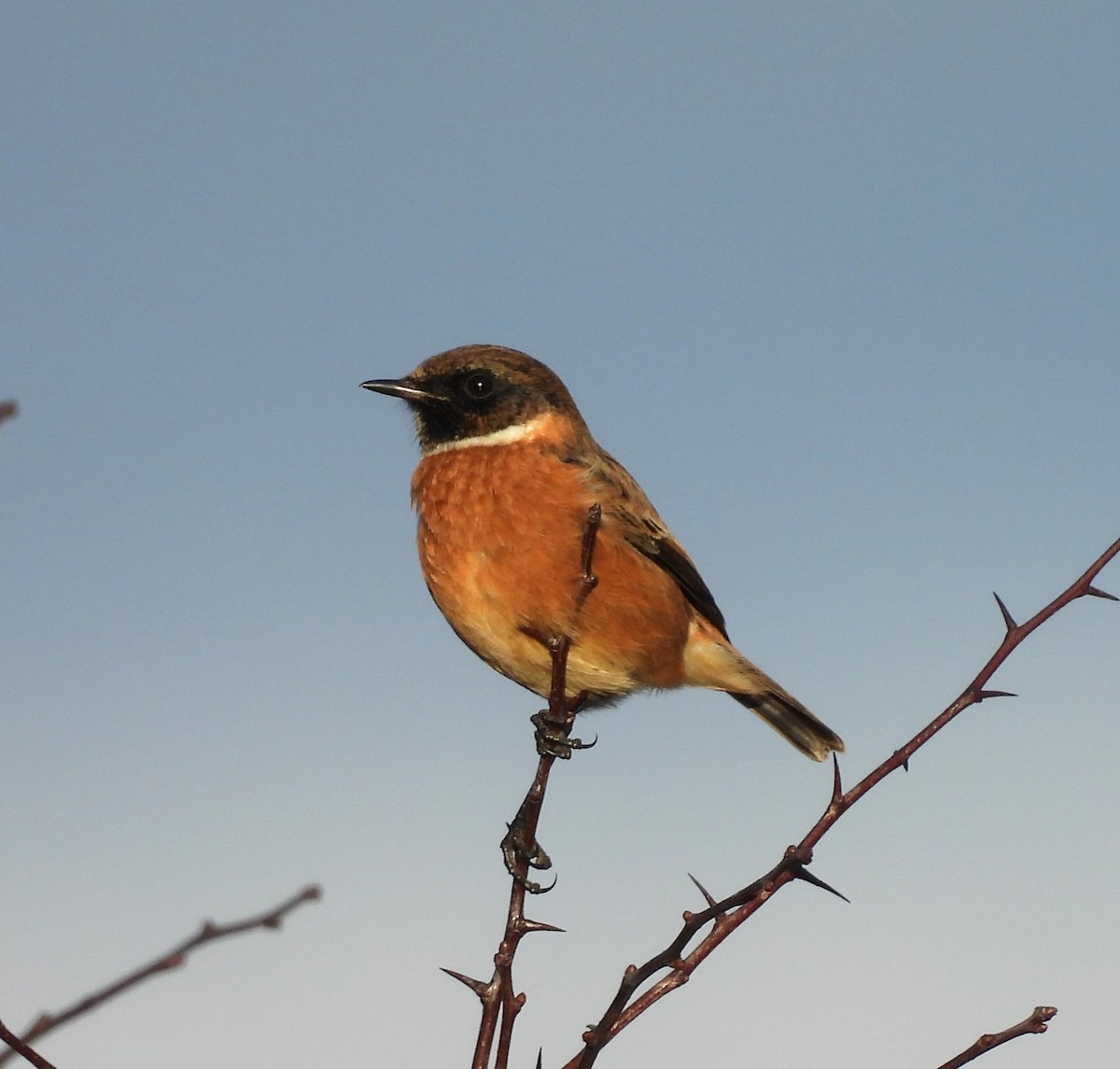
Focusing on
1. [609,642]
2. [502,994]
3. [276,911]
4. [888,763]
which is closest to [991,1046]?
[888,763]

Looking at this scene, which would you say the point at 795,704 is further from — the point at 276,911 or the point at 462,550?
the point at 276,911

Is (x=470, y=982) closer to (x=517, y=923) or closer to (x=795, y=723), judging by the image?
(x=517, y=923)

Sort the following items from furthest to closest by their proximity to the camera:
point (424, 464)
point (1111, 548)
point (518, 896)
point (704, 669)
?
point (704, 669)
point (424, 464)
point (518, 896)
point (1111, 548)

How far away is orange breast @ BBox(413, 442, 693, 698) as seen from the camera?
20.3 feet

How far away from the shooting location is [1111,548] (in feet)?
11.1

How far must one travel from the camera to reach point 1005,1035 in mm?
3068

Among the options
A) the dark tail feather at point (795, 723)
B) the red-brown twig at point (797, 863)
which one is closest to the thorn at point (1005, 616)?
the red-brown twig at point (797, 863)

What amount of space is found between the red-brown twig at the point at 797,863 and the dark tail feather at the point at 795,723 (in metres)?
4.48

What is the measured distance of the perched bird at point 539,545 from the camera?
625 cm

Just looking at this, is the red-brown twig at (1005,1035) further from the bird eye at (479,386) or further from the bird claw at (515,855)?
the bird eye at (479,386)

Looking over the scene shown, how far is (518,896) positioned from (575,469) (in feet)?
11.1

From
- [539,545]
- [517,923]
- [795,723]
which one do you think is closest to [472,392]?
[539,545]

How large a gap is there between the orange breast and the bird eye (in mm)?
433

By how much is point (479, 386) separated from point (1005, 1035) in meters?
4.85
